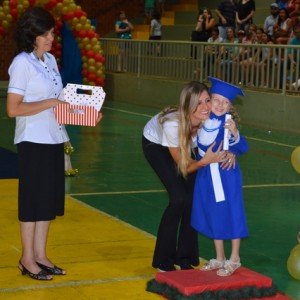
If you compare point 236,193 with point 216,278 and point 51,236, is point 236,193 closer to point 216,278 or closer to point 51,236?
point 216,278

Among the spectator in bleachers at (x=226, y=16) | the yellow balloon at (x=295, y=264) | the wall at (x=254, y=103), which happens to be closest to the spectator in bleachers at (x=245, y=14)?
the spectator in bleachers at (x=226, y=16)

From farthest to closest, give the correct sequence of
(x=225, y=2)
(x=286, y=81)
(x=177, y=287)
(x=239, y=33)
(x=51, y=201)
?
(x=225, y=2) → (x=239, y=33) → (x=286, y=81) → (x=51, y=201) → (x=177, y=287)

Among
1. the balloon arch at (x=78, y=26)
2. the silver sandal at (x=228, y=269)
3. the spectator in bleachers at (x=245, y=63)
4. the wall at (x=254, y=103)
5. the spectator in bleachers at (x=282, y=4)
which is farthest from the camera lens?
the spectator in bleachers at (x=282, y=4)

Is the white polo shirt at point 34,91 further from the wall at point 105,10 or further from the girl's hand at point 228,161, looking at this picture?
the wall at point 105,10

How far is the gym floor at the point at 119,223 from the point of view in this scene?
6.34m

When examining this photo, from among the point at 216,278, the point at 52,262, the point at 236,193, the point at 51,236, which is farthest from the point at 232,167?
the point at 51,236

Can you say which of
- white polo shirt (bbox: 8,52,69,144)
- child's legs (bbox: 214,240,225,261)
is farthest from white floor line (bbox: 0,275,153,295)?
white polo shirt (bbox: 8,52,69,144)

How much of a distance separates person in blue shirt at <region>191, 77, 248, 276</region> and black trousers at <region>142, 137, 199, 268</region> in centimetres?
22

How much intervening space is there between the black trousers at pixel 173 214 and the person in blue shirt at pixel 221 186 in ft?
0.73

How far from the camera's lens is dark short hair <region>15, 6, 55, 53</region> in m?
6.16

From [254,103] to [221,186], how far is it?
11107mm

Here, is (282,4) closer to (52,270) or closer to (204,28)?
(204,28)

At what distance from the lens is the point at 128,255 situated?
23.4 ft

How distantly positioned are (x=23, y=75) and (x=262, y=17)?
756 inches
